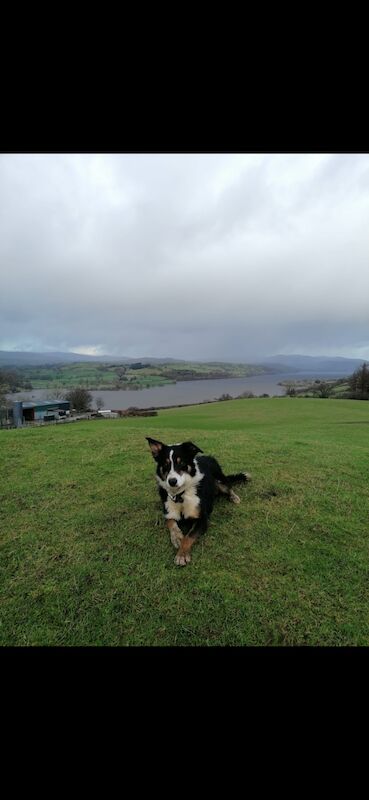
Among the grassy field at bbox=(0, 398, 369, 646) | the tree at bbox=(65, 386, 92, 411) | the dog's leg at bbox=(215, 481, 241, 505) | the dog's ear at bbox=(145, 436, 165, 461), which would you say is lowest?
the grassy field at bbox=(0, 398, 369, 646)

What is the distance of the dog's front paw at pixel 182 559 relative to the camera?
5.08 feet

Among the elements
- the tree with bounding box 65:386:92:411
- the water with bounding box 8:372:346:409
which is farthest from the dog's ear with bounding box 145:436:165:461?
the tree with bounding box 65:386:92:411

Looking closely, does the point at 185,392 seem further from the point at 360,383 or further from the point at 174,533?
the point at 174,533

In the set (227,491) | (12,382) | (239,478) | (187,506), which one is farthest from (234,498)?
(12,382)

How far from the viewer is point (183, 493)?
5.67ft

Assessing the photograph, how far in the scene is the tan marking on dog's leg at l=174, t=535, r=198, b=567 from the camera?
5.09 ft

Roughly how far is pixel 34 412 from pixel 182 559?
3409 mm

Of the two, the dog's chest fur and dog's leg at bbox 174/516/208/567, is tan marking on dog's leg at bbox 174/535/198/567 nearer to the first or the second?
dog's leg at bbox 174/516/208/567

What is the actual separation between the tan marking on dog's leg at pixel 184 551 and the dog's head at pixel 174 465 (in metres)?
0.29

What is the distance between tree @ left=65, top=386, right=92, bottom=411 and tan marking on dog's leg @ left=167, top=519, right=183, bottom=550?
9.56ft

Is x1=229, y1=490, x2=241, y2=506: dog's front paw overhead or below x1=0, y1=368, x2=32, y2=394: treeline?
below
